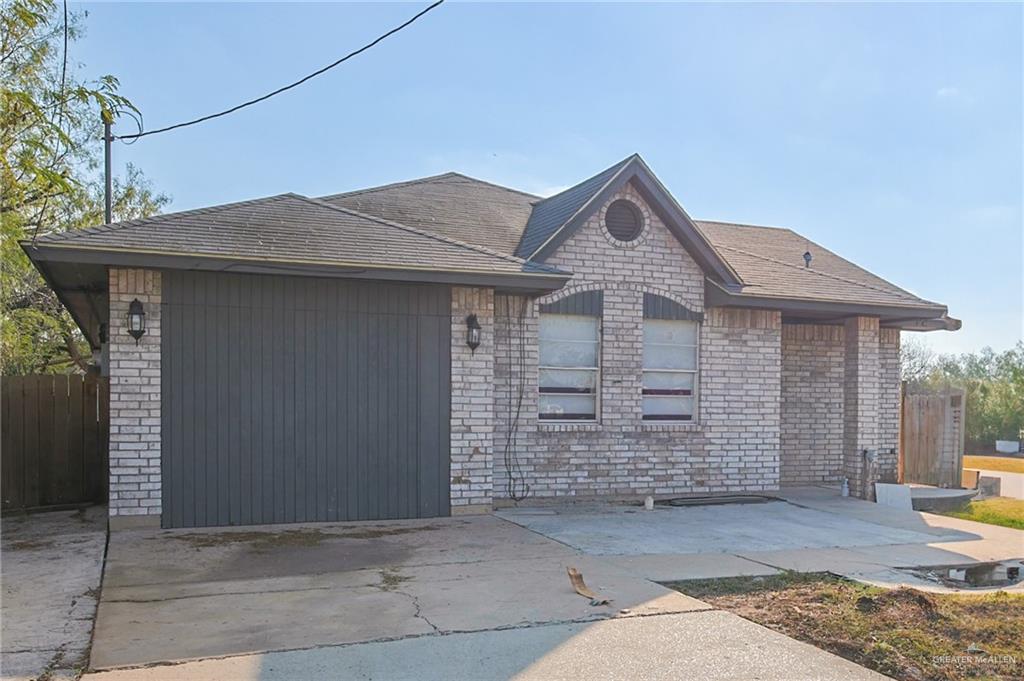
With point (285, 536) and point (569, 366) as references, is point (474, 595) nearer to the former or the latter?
point (285, 536)

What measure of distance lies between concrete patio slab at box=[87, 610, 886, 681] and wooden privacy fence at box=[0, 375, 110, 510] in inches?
311

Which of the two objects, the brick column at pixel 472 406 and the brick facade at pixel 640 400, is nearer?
the brick column at pixel 472 406

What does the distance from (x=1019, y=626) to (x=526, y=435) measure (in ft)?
22.2

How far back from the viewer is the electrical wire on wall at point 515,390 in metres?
11.8

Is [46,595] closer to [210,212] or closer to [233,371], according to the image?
[233,371]

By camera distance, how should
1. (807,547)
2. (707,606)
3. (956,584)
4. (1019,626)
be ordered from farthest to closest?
(807,547)
(956,584)
(707,606)
(1019,626)

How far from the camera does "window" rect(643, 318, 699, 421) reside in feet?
41.9

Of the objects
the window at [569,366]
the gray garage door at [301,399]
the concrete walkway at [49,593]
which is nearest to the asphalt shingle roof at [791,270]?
the window at [569,366]

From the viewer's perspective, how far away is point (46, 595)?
22.1 feet

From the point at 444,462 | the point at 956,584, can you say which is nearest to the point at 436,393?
the point at 444,462

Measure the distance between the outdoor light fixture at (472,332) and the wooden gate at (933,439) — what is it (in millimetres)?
8871

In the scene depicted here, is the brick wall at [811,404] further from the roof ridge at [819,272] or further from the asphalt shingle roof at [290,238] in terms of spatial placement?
the asphalt shingle roof at [290,238]

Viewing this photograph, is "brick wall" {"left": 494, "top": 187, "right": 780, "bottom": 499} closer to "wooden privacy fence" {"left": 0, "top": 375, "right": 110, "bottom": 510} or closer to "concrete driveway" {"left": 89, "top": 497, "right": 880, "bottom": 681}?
"concrete driveway" {"left": 89, "top": 497, "right": 880, "bottom": 681}

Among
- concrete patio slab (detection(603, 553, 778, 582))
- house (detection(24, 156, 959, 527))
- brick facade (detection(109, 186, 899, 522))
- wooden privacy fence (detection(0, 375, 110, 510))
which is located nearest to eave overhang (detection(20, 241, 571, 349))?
house (detection(24, 156, 959, 527))
